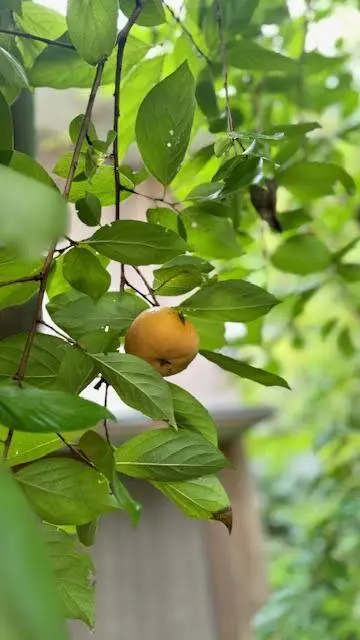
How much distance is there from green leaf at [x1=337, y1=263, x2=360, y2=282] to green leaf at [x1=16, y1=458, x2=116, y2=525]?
16.6 inches

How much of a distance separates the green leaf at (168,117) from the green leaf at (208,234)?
0.28 feet

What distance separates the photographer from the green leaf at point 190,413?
34cm

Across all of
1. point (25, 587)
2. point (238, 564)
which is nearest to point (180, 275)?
point (25, 587)

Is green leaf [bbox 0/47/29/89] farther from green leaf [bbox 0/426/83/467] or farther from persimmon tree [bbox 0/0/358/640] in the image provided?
green leaf [bbox 0/426/83/467]

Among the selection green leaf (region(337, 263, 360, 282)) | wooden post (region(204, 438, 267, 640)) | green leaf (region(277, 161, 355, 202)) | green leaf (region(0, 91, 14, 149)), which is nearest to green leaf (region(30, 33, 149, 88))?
green leaf (region(0, 91, 14, 149))

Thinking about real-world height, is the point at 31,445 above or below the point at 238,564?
above

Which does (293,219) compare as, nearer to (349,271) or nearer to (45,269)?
(349,271)

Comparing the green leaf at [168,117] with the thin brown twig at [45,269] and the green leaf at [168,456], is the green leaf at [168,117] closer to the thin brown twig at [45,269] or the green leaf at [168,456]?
the thin brown twig at [45,269]

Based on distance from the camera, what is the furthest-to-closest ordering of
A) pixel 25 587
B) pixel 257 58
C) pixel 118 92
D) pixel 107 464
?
1. pixel 257 58
2. pixel 118 92
3. pixel 107 464
4. pixel 25 587

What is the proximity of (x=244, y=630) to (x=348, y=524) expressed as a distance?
1.54 feet

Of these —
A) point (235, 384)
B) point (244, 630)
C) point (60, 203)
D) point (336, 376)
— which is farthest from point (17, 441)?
point (235, 384)

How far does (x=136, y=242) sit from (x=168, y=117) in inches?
2.7

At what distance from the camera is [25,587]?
0.38ft

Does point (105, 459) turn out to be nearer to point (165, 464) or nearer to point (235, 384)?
point (165, 464)
